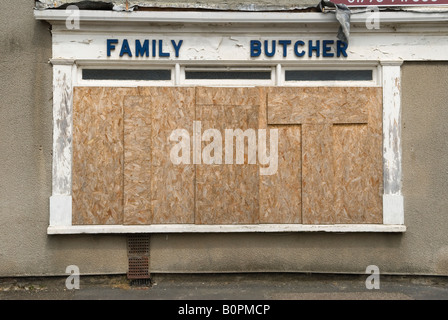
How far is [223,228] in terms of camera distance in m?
6.43

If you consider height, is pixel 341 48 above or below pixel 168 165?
above

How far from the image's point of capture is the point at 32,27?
6.43m

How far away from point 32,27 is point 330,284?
18.0 feet

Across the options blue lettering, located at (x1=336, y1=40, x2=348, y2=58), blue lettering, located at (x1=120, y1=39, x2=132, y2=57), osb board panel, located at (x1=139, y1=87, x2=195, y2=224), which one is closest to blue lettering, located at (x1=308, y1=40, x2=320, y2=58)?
blue lettering, located at (x1=336, y1=40, x2=348, y2=58)

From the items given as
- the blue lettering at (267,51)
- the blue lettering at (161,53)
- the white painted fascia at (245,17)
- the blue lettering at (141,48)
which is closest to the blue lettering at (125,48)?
the blue lettering at (141,48)

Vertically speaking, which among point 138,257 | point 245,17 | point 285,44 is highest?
point 245,17

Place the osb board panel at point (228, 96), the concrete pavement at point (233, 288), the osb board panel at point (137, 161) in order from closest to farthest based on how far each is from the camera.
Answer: the concrete pavement at point (233, 288) < the osb board panel at point (137, 161) < the osb board panel at point (228, 96)

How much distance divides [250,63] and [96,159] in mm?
2550

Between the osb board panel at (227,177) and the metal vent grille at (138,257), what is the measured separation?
820 millimetres

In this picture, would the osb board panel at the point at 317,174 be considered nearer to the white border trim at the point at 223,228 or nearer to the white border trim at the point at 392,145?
the white border trim at the point at 223,228

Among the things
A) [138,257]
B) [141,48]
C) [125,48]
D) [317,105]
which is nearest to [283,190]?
[317,105]

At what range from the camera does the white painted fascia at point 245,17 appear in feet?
20.7

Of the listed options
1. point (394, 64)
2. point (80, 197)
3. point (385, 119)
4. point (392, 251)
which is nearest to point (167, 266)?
point (80, 197)

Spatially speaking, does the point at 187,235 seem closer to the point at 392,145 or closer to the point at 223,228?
the point at 223,228
